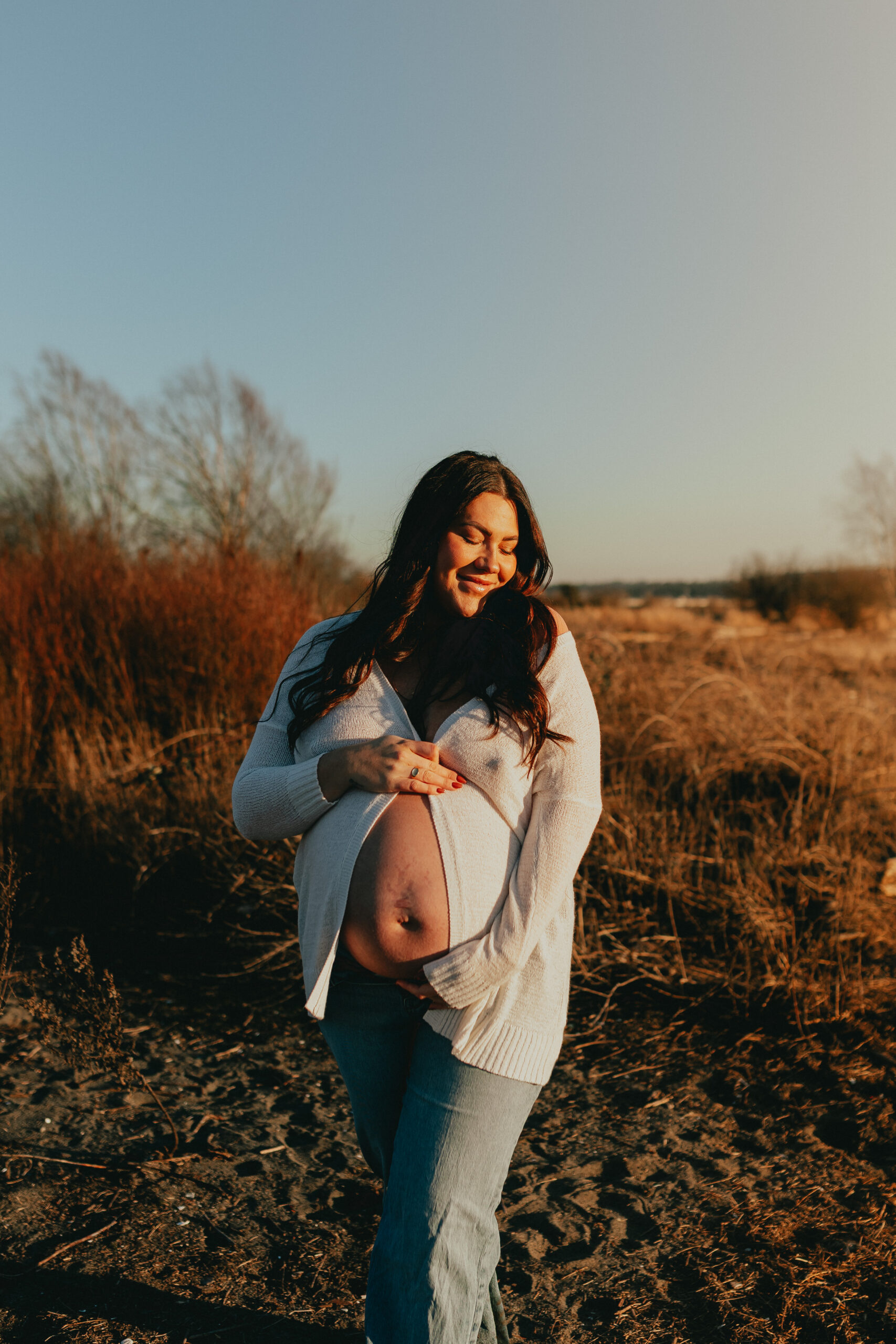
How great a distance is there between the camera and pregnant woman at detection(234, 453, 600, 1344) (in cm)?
163

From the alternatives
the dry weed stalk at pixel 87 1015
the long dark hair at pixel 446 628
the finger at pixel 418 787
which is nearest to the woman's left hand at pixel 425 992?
the finger at pixel 418 787

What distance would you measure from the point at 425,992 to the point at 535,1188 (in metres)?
1.65

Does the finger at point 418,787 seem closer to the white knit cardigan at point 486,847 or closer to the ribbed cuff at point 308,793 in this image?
the white knit cardigan at point 486,847

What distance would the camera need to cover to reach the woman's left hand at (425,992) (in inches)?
65.9

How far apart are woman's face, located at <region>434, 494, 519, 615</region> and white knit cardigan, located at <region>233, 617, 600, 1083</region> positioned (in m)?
0.27

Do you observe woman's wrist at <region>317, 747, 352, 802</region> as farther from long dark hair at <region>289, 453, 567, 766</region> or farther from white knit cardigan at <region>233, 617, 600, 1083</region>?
long dark hair at <region>289, 453, 567, 766</region>

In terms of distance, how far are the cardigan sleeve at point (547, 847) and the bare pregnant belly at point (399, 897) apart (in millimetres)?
64

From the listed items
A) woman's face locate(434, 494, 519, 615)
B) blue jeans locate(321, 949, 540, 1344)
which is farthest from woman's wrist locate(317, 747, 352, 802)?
woman's face locate(434, 494, 519, 615)

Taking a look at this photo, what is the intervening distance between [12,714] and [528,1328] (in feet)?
18.8

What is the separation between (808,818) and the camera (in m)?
Answer: 5.07

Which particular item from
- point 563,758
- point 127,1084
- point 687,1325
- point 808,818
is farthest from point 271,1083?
point 808,818

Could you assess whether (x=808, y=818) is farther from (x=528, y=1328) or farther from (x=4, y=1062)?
A: (x=4, y=1062)

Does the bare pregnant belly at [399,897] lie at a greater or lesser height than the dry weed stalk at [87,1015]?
greater

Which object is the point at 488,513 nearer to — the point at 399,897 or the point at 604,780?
the point at 399,897
